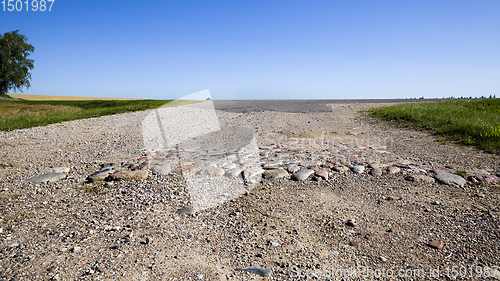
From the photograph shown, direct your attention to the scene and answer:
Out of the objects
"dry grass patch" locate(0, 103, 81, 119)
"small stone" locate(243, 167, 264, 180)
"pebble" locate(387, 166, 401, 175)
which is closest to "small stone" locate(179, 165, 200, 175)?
"small stone" locate(243, 167, 264, 180)

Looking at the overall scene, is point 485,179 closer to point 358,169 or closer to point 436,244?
point 358,169

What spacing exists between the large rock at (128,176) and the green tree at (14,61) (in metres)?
46.2

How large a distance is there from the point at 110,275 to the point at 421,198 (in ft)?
11.9

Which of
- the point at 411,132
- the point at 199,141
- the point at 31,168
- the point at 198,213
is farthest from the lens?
the point at 411,132

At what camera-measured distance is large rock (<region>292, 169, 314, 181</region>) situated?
4.32 meters

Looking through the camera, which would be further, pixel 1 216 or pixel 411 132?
pixel 411 132

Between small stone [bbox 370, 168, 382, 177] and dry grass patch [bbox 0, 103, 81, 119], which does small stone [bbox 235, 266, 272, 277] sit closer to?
small stone [bbox 370, 168, 382, 177]

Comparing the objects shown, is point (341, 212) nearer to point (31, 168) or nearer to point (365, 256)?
point (365, 256)

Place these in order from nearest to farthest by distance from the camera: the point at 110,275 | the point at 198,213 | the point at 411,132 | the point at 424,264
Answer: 1. the point at 110,275
2. the point at 424,264
3. the point at 198,213
4. the point at 411,132

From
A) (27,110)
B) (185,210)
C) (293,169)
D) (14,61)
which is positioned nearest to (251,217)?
(185,210)

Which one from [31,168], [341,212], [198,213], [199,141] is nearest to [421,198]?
[341,212]

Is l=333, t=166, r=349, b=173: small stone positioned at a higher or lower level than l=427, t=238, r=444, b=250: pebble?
higher

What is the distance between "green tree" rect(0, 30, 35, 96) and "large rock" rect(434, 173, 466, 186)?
49605mm

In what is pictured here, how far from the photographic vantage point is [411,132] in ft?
28.5
